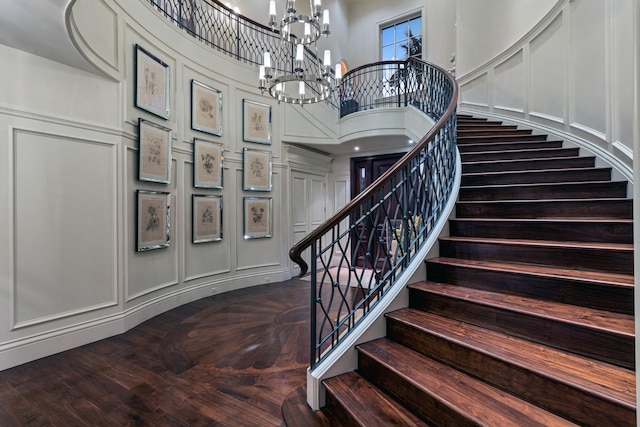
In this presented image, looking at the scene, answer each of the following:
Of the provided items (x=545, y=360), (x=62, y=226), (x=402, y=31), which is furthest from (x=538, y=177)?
(x=402, y=31)

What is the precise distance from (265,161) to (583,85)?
413 cm

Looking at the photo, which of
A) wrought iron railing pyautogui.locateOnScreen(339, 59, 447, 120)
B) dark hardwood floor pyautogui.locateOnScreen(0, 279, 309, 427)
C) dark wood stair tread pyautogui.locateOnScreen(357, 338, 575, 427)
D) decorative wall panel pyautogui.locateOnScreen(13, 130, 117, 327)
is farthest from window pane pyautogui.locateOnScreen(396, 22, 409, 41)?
dark wood stair tread pyautogui.locateOnScreen(357, 338, 575, 427)

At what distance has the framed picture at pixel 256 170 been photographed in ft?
15.4

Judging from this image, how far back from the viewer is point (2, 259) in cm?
237

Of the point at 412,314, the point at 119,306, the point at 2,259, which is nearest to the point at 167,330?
the point at 119,306

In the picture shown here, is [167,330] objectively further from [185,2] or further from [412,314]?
[185,2]

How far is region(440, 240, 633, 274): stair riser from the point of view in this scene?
1636mm

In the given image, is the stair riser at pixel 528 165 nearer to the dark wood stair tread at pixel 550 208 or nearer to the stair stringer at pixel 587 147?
the stair stringer at pixel 587 147

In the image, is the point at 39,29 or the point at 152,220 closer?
the point at 39,29

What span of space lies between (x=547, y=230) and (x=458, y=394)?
1.40m

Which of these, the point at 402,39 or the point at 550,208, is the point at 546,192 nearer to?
the point at 550,208

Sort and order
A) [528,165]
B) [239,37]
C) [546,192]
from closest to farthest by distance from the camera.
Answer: [546,192], [528,165], [239,37]

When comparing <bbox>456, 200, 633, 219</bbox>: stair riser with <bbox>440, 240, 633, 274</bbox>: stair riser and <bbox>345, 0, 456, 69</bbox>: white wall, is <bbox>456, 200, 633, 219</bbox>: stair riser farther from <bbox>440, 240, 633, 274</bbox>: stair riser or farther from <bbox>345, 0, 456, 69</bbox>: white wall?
<bbox>345, 0, 456, 69</bbox>: white wall

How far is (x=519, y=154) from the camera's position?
10.6 ft
